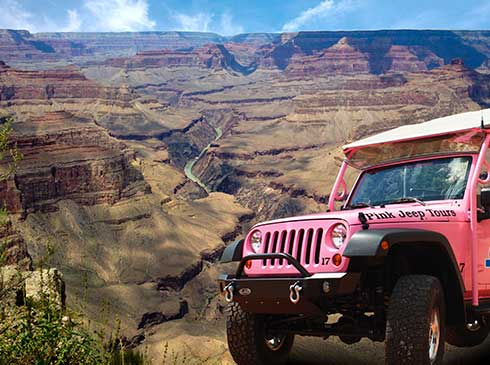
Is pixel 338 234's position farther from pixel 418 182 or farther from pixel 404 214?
pixel 418 182

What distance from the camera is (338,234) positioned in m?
7.17

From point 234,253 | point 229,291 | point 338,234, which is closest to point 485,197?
point 338,234

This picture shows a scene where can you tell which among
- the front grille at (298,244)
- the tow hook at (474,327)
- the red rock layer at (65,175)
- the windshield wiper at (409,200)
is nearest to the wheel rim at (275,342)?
the front grille at (298,244)

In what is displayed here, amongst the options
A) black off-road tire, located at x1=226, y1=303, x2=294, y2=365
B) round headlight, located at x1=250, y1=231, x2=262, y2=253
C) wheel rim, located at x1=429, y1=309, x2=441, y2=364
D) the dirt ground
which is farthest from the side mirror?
black off-road tire, located at x1=226, y1=303, x2=294, y2=365

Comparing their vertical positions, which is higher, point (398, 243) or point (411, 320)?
point (398, 243)

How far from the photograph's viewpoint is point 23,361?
6359 millimetres

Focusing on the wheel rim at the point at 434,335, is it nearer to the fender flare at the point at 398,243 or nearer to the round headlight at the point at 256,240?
the fender flare at the point at 398,243

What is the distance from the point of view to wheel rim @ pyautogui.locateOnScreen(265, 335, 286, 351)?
841 cm

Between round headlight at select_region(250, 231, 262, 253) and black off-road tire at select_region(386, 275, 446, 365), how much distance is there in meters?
1.83

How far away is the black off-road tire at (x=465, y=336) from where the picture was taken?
932 centimetres

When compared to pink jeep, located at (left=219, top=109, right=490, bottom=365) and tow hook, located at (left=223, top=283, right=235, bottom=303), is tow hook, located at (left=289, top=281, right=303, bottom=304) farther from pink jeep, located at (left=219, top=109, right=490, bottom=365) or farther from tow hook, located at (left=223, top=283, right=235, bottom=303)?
tow hook, located at (left=223, top=283, right=235, bottom=303)

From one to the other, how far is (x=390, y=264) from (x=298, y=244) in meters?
1.15

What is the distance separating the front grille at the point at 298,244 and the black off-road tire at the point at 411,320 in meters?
0.98

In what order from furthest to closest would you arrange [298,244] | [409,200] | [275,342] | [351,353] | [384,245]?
[351,353]
[275,342]
[409,200]
[298,244]
[384,245]
